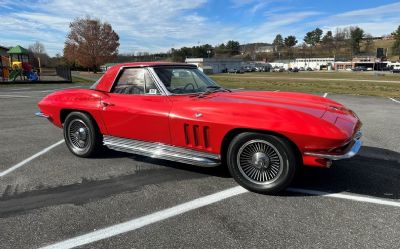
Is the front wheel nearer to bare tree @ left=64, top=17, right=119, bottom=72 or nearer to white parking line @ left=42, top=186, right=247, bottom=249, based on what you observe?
white parking line @ left=42, top=186, right=247, bottom=249

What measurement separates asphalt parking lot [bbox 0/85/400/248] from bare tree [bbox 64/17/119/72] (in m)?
62.9

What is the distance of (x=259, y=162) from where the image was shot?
3801 mm

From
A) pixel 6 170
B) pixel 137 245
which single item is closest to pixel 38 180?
pixel 6 170

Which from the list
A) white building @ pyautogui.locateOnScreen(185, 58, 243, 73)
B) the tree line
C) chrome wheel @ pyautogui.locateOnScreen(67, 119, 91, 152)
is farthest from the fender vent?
white building @ pyautogui.locateOnScreen(185, 58, 243, 73)

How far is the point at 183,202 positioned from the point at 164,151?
912 millimetres

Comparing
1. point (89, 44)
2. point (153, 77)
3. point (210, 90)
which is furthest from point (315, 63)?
point (153, 77)

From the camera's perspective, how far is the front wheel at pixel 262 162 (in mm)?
3643

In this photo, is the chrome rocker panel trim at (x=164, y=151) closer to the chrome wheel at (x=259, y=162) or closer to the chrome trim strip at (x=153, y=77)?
the chrome wheel at (x=259, y=162)

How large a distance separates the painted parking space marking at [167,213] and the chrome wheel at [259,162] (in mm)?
243

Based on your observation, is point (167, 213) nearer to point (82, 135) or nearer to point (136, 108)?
point (136, 108)

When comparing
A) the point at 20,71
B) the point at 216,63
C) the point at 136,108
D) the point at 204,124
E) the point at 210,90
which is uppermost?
the point at 216,63

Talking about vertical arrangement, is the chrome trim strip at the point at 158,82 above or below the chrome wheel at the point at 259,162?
above

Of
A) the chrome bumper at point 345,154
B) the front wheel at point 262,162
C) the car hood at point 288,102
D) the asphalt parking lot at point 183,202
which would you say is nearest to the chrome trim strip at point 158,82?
the car hood at point 288,102

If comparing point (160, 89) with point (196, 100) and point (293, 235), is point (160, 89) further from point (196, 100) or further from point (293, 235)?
point (293, 235)
